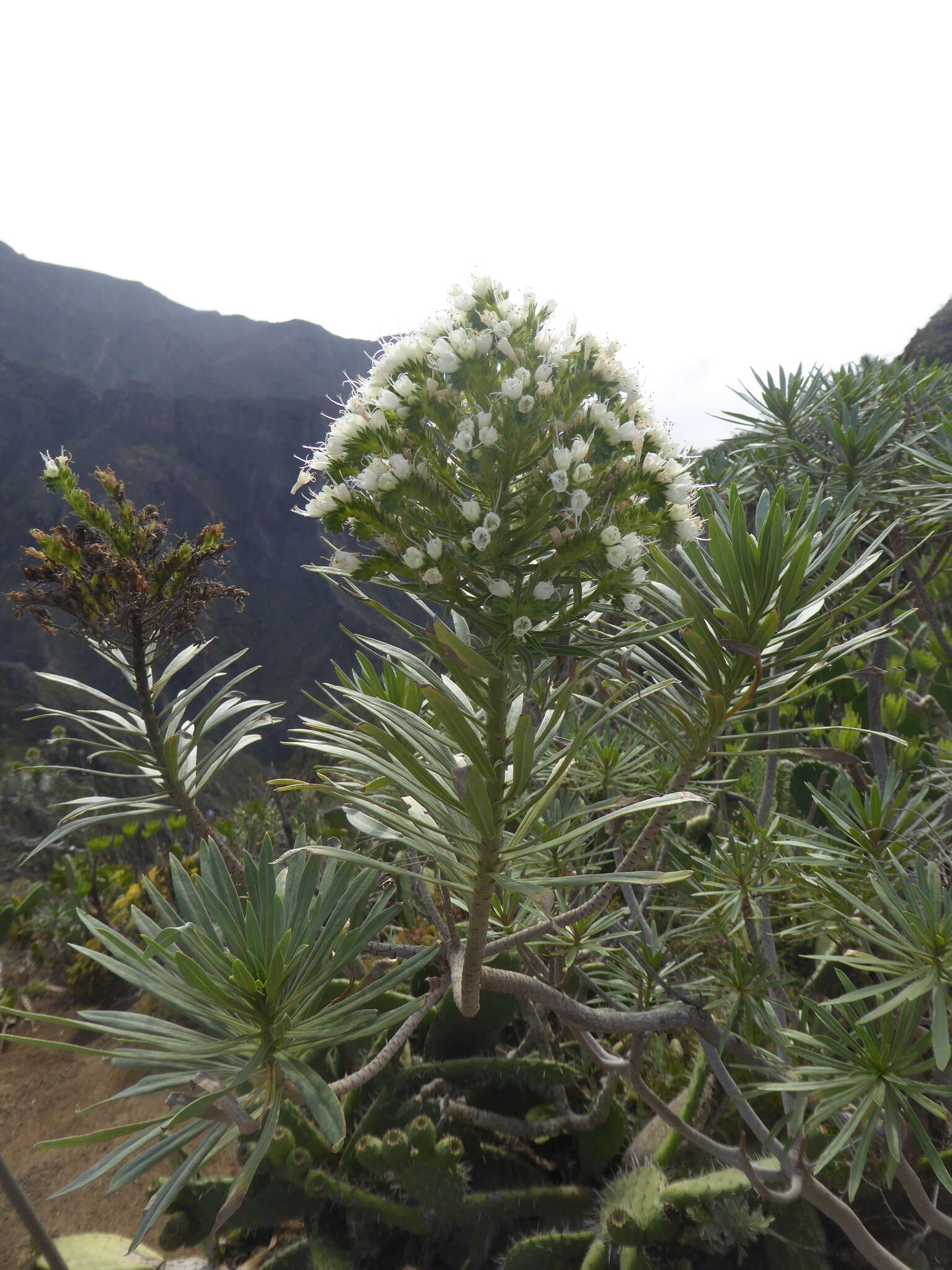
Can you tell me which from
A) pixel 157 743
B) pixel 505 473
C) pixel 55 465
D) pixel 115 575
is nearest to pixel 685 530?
pixel 505 473

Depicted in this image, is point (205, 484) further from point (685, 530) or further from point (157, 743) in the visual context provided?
point (685, 530)

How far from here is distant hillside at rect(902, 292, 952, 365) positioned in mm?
14047

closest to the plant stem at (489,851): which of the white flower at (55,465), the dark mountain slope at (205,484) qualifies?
the white flower at (55,465)

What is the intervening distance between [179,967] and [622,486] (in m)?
1.23

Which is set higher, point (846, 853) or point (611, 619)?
point (611, 619)

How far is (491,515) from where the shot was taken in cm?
113

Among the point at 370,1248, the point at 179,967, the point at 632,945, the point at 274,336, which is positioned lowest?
the point at 370,1248

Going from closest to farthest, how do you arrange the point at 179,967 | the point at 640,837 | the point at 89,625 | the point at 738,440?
the point at 179,967
the point at 640,837
the point at 89,625
the point at 738,440

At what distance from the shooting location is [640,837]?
4.61 feet

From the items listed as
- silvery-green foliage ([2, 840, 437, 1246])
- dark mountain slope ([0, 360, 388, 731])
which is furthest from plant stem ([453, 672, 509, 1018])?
dark mountain slope ([0, 360, 388, 731])

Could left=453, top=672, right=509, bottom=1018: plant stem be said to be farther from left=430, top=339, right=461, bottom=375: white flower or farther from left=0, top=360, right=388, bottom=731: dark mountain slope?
left=0, top=360, right=388, bottom=731: dark mountain slope

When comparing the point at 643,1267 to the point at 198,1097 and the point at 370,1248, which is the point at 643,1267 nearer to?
the point at 370,1248

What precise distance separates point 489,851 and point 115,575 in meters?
1.23

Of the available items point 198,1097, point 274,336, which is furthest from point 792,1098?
point 274,336
